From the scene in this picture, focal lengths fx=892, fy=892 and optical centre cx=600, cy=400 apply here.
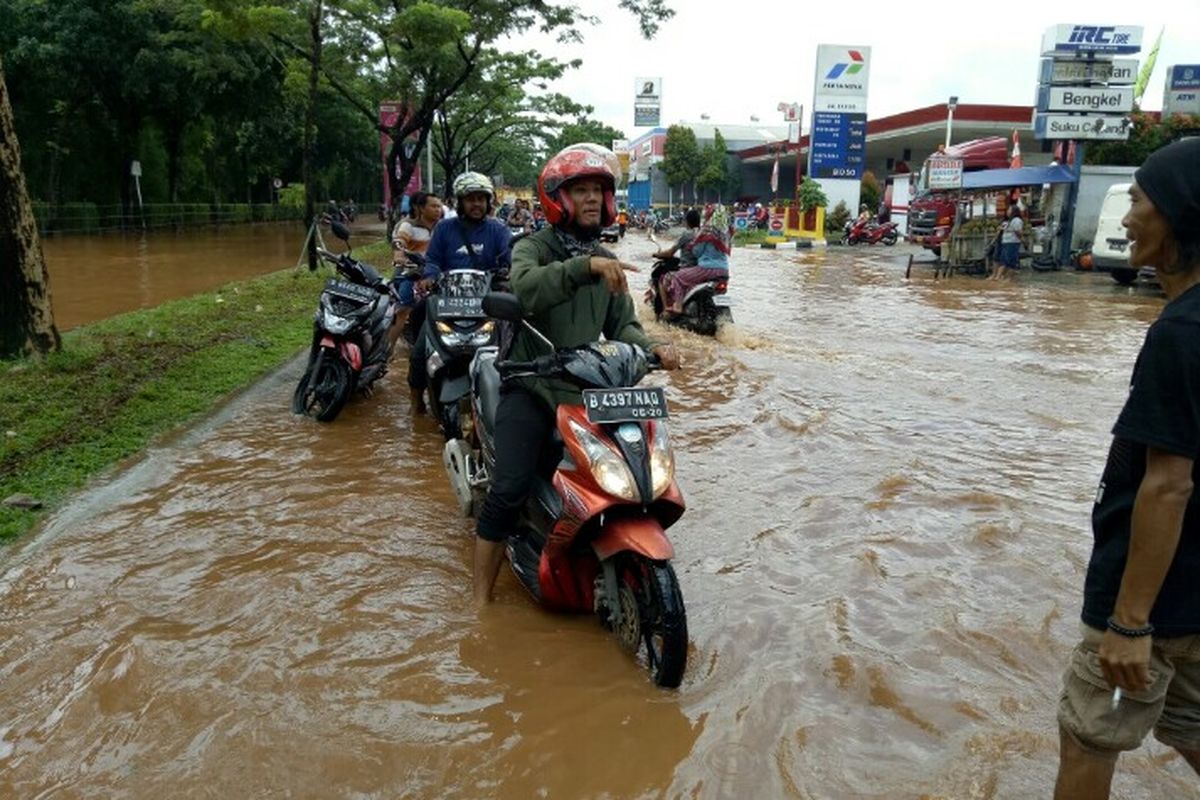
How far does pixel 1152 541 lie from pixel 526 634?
2381 millimetres

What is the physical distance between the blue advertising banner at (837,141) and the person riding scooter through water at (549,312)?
33.4m

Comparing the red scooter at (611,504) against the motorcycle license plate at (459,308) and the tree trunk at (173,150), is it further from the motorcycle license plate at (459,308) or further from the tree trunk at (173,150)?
the tree trunk at (173,150)

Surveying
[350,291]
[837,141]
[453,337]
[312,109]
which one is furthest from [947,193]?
[453,337]

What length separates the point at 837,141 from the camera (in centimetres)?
3466

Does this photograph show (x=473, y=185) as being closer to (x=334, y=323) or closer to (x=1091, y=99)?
(x=334, y=323)

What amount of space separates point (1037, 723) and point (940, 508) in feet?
7.10

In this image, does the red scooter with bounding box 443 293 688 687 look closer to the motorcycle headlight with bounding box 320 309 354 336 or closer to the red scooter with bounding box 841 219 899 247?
the motorcycle headlight with bounding box 320 309 354 336

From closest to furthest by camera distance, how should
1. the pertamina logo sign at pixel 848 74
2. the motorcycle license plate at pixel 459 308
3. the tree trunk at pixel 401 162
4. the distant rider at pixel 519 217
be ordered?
1. the motorcycle license plate at pixel 459 308
2. the tree trunk at pixel 401 162
3. the distant rider at pixel 519 217
4. the pertamina logo sign at pixel 848 74

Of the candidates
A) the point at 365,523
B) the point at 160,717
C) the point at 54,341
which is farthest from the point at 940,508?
the point at 54,341

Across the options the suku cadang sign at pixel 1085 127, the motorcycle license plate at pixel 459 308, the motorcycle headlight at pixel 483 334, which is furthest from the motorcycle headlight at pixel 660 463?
the suku cadang sign at pixel 1085 127

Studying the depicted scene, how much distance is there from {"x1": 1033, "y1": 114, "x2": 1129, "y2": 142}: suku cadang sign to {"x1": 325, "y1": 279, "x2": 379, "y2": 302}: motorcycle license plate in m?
20.2

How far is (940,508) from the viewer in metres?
5.10

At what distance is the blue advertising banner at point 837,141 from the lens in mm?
34500

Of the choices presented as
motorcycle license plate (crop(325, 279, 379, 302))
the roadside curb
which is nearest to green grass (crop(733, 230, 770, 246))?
the roadside curb
